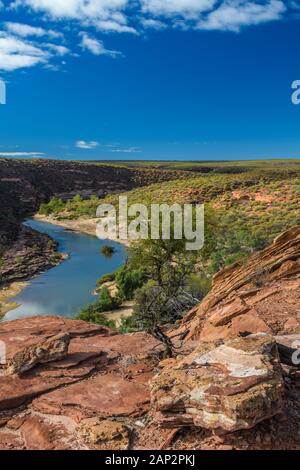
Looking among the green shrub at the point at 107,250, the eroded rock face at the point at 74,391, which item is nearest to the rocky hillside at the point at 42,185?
the green shrub at the point at 107,250

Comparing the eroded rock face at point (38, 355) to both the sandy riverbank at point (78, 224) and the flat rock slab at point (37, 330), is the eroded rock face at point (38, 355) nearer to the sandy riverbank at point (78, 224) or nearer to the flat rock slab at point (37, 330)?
the flat rock slab at point (37, 330)

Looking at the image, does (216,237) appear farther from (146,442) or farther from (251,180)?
(251,180)

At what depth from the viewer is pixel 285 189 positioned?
51.6 meters

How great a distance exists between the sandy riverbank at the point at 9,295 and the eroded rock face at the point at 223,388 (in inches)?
834

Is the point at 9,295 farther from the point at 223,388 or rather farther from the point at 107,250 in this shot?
the point at 223,388

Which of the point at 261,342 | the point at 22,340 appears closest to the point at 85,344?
the point at 22,340

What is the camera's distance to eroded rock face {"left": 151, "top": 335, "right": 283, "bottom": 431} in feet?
15.8

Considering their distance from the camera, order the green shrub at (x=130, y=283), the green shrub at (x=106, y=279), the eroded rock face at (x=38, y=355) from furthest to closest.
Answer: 1. the green shrub at (x=106, y=279)
2. the green shrub at (x=130, y=283)
3. the eroded rock face at (x=38, y=355)

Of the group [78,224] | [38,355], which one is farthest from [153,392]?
[78,224]

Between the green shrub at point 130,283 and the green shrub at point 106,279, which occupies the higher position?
the green shrub at point 130,283

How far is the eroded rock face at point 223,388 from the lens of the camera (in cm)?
481

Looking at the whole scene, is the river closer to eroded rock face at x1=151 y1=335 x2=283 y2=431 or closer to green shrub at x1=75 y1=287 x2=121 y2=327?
green shrub at x1=75 y1=287 x2=121 y2=327

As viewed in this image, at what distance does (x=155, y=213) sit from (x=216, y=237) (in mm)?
9961

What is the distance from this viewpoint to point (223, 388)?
5016 mm
